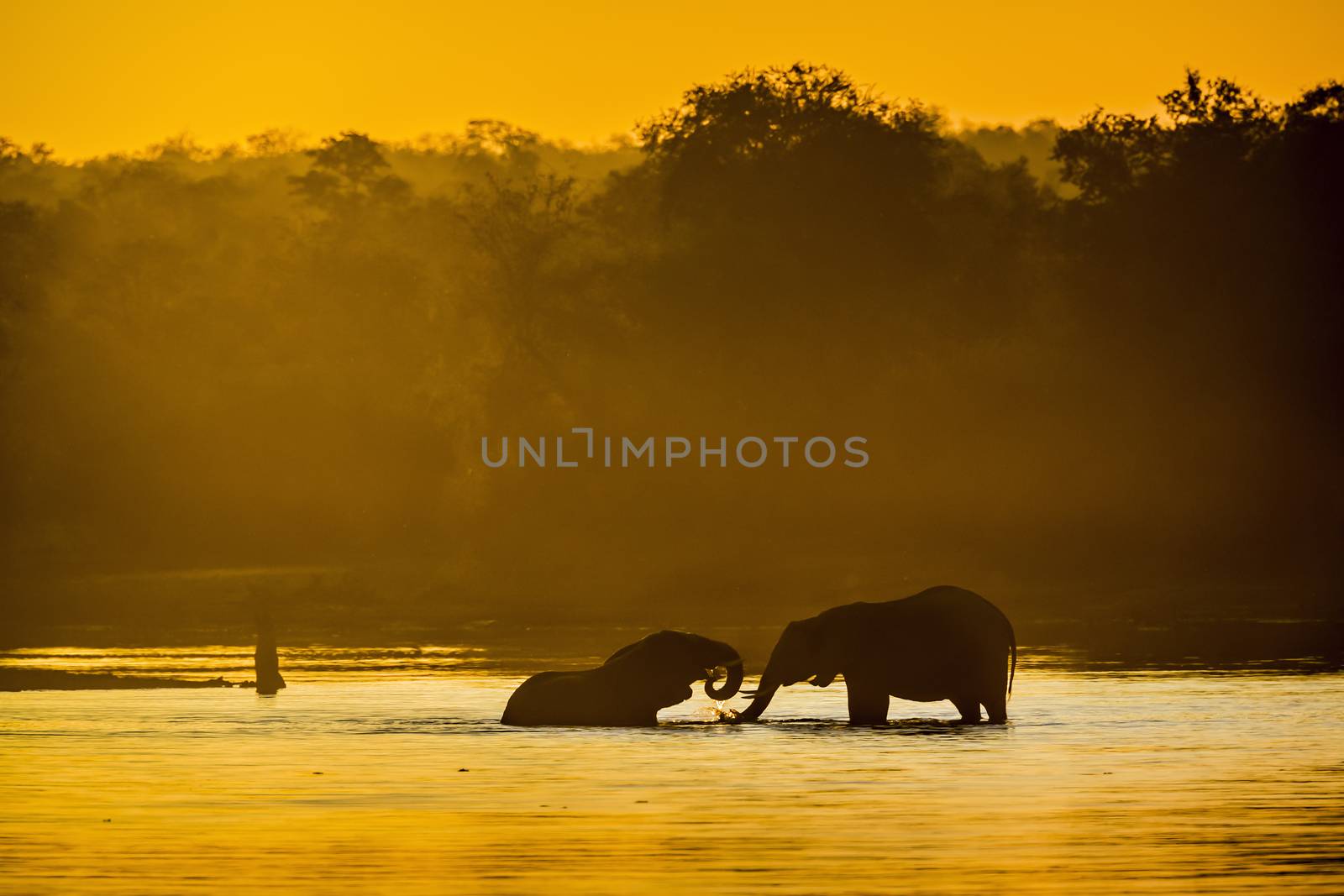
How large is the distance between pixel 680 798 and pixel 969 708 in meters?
7.88

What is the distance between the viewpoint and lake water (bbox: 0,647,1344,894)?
1786 cm

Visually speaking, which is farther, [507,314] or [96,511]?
[96,511]

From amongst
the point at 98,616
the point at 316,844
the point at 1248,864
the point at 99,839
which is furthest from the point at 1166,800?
the point at 98,616

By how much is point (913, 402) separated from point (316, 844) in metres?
66.4

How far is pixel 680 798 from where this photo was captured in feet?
74.6

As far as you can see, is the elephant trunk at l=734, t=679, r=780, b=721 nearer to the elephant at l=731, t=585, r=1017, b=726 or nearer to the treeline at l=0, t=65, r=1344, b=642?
the elephant at l=731, t=585, r=1017, b=726

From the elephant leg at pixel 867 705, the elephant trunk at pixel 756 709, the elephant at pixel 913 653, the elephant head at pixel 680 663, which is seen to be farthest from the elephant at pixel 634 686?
the elephant leg at pixel 867 705

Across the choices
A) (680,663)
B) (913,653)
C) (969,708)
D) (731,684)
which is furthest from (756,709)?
(969,708)

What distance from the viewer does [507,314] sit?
9231 centimetres

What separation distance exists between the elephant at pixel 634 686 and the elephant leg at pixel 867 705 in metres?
1.26

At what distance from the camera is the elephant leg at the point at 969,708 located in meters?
29.9

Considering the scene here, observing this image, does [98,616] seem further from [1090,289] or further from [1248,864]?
[1248,864]

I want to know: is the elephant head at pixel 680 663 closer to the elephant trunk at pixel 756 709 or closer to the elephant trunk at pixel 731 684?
the elephant trunk at pixel 731 684

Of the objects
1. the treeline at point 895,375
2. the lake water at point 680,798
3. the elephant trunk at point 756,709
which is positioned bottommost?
the lake water at point 680,798
